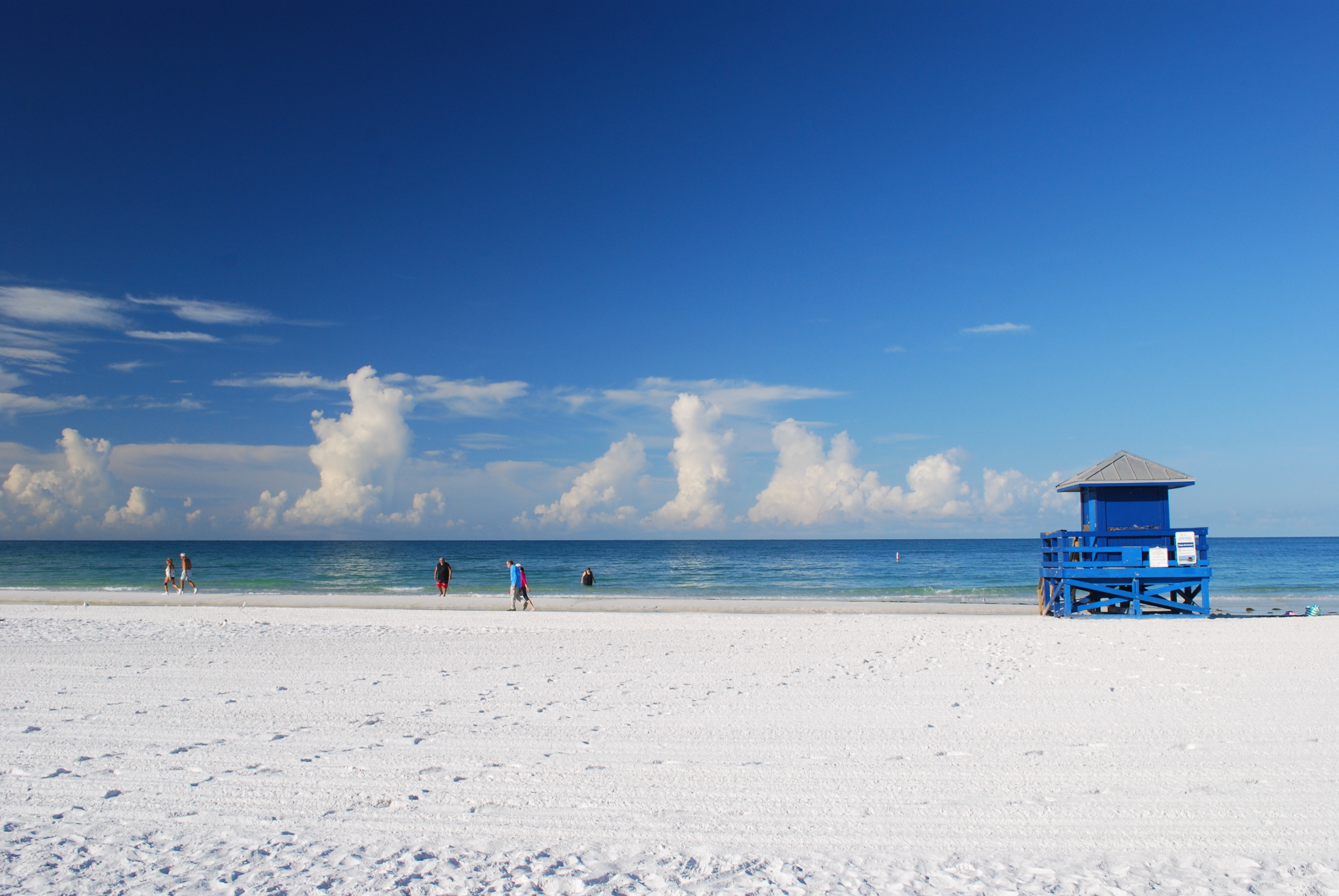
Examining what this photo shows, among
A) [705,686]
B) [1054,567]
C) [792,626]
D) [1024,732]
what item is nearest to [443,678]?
[705,686]

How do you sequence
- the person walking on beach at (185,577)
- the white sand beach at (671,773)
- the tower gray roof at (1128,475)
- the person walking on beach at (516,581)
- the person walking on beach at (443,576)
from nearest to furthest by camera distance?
1. the white sand beach at (671,773)
2. the tower gray roof at (1128,475)
3. the person walking on beach at (516,581)
4. the person walking on beach at (443,576)
5. the person walking on beach at (185,577)

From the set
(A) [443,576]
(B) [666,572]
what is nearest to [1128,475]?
(A) [443,576]

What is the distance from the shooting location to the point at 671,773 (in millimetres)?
5984

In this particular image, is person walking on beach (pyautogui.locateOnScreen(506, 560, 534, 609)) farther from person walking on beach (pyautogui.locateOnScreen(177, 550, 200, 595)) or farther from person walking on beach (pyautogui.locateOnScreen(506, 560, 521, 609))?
person walking on beach (pyautogui.locateOnScreen(177, 550, 200, 595))

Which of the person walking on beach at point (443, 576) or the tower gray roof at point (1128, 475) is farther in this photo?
the person walking on beach at point (443, 576)

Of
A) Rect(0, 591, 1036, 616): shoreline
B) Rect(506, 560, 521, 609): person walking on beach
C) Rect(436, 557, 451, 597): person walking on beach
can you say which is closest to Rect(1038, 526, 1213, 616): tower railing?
Rect(0, 591, 1036, 616): shoreline

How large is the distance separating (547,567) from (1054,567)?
48020mm

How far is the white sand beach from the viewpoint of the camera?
14.0 ft

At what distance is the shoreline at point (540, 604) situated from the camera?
886 inches

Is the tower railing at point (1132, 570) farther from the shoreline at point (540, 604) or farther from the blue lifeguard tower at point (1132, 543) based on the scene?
the shoreline at point (540, 604)

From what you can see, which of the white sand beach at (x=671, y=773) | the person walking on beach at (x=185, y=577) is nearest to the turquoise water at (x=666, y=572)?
the person walking on beach at (x=185, y=577)

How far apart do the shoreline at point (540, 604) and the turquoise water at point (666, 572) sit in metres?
2.24

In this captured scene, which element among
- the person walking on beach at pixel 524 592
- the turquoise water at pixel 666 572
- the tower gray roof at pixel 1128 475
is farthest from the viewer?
the turquoise water at pixel 666 572

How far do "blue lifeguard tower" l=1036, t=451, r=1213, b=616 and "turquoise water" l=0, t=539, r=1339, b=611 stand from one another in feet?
26.6
